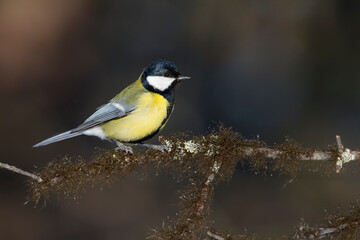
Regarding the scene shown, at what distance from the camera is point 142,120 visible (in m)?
1.87

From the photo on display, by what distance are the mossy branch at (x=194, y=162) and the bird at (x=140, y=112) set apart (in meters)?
0.26

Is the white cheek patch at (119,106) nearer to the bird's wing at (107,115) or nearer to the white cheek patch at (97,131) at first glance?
the bird's wing at (107,115)

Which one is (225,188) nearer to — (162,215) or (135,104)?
(162,215)

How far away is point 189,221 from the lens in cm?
138

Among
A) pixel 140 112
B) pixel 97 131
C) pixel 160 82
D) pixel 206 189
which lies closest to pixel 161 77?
pixel 160 82

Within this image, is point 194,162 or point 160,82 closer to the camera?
point 194,162

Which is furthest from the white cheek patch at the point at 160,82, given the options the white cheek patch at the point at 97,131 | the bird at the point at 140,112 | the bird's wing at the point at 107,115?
the white cheek patch at the point at 97,131

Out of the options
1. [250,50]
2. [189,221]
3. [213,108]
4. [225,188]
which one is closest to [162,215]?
[225,188]

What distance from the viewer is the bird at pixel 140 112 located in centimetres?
186

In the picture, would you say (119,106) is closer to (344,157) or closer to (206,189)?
(206,189)

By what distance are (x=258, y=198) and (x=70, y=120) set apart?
1228 millimetres

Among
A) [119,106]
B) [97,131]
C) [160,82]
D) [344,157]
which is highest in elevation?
[344,157]

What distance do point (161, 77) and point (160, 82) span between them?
0.02m

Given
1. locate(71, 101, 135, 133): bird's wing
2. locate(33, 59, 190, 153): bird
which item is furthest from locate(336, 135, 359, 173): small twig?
locate(71, 101, 135, 133): bird's wing
